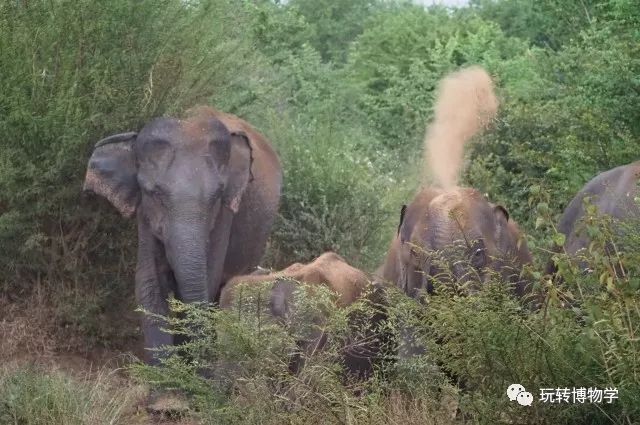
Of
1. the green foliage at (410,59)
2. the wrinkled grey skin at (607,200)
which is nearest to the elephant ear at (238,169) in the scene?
the wrinkled grey skin at (607,200)

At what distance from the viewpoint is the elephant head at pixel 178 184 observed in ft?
41.6

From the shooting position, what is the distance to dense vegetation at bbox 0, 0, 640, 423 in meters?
7.70

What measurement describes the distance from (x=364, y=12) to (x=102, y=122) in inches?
1402

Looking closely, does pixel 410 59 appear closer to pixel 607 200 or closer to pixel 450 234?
pixel 607 200

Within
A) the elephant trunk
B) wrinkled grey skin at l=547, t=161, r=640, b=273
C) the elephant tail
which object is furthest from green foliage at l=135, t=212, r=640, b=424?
the elephant tail

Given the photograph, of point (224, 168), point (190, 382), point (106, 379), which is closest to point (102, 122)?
point (224, 168)

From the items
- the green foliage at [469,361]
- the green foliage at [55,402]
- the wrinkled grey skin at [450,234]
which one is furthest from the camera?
the wrinkled grey skin at [450,234]

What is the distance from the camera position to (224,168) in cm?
1345

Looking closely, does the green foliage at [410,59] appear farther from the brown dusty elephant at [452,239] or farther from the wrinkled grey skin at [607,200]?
the brown dusty elephant at [452,239]

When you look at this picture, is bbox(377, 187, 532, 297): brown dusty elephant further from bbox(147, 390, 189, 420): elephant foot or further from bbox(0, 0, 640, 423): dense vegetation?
bbox(147, 390, 189, 420): elephant foot

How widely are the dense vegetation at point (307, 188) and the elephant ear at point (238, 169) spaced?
768 millimetres

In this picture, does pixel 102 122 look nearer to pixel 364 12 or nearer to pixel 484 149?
pixel 484 149

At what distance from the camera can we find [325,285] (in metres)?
10.1

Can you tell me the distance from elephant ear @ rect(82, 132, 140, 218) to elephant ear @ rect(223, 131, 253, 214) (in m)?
0.84
